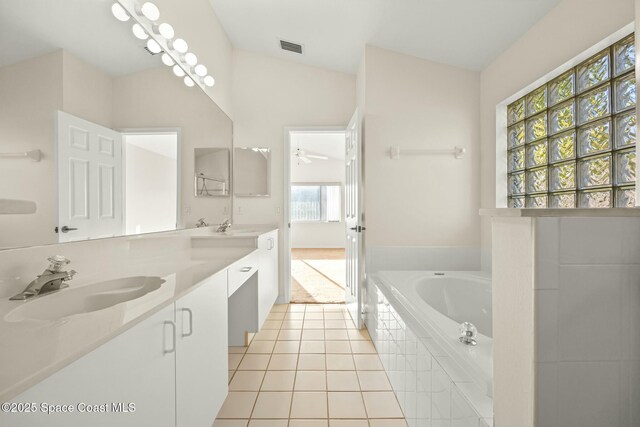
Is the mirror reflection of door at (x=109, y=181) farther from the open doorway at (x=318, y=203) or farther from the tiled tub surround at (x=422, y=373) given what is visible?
the open doorway at (x=318, y=203)

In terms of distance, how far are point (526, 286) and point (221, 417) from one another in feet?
5.05

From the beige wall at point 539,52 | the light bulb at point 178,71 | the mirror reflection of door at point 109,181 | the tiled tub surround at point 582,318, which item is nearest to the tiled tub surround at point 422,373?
the tiled tub surround at point 582,318

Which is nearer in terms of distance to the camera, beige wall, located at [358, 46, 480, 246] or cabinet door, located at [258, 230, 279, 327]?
cabinet door, located at [258, 230, 279, 327]

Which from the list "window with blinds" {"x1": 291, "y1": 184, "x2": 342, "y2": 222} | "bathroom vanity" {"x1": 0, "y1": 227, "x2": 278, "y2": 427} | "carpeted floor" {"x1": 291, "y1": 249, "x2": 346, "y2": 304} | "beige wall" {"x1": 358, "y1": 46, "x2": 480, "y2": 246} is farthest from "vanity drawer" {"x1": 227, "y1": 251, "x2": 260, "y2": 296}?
"window with blinds" {"x1": 291, "y1": 184, "x2": 342, "y2": 222}

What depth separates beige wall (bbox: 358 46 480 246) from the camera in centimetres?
271

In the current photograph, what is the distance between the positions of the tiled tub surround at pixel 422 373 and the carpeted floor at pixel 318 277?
1.44 meters

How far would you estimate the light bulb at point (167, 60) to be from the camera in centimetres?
194

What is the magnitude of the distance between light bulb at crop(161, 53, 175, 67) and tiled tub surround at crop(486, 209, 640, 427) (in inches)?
83.7

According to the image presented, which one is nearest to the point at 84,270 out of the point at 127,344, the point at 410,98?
the point at 127,344

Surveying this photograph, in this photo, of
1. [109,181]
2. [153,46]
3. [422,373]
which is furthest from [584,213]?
[153,46]

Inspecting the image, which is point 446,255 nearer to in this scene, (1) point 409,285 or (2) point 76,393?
(1) point 409,285

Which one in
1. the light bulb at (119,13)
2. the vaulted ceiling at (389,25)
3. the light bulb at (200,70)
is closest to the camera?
the light bulb at (119,13)

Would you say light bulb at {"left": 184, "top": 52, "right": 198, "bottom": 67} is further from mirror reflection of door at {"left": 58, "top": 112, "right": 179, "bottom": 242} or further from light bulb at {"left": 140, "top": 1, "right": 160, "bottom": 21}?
mirror reflection of door at {"left": 58, "top": 112, "right": 179, "bottom": 242}

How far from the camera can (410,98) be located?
2732mm
